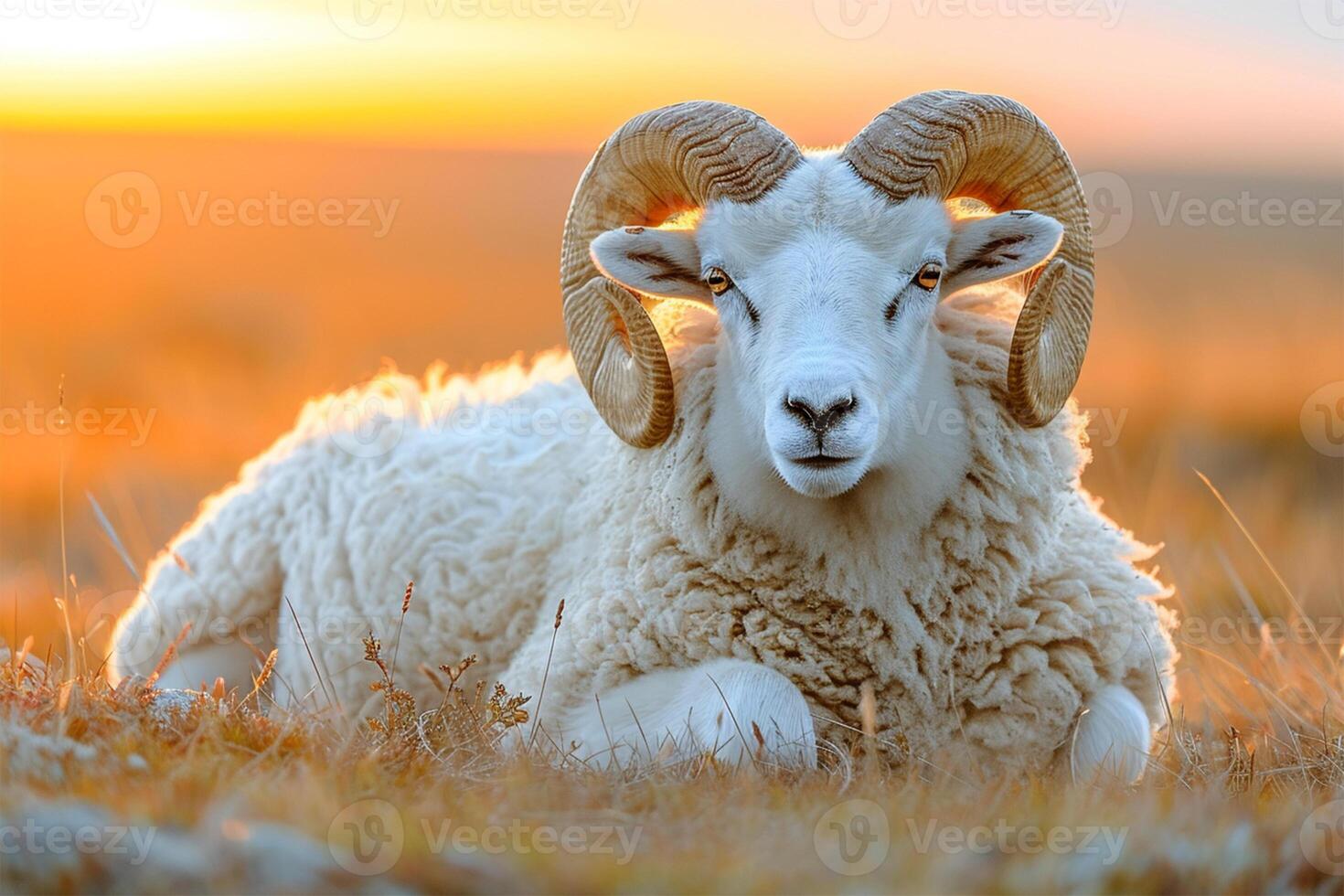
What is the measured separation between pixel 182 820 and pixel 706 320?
121 inches

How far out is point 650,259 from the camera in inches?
215

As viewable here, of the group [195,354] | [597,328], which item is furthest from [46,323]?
[597,328]

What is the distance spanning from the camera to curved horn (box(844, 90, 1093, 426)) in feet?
16.7

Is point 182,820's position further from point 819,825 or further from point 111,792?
point 819,825

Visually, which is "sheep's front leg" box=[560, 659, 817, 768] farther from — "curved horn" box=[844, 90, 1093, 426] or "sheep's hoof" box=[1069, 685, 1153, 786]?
"curved horn" box=[844, 90, 1093, 426]

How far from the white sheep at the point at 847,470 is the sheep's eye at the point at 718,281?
0.03ft

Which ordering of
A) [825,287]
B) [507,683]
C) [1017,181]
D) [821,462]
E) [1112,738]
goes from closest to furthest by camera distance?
[821,462]
[825,287]
[1112,738]
[1017,181]
[507,683]

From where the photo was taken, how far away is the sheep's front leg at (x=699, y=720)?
471 centimetres

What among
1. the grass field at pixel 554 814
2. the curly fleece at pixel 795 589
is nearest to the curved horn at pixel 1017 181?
the curly fleece at pixel 795 589

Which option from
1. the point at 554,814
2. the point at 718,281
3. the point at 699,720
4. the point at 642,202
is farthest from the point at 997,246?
the point at 554,814

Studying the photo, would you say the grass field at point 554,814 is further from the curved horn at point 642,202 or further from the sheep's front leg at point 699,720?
the curved horn at point 642,202

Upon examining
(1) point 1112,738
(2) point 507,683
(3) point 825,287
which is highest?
(3) point 825,287

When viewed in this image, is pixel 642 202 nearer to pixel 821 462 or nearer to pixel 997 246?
pixel 997 246

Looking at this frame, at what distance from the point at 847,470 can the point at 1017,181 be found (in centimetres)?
147
